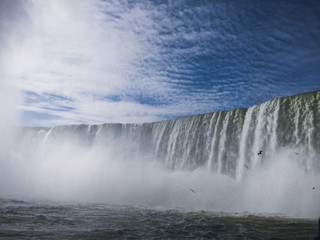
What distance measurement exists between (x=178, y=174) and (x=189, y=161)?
4.48ft

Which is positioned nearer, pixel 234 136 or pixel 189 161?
pixel 234 136

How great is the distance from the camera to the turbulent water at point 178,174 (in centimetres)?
812

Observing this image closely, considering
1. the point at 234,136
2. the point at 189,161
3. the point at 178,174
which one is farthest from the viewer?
the point at 178,174

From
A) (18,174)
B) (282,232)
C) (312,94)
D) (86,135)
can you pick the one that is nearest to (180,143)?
(312,94)

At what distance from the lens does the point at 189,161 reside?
64.7ft

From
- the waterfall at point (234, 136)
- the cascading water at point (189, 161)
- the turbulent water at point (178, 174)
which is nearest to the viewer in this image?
the turbulent water at point (178, 174)

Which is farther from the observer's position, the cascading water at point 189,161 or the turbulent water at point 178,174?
the cascading water at point 189,161

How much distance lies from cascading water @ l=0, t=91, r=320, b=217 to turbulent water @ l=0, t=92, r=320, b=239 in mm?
64

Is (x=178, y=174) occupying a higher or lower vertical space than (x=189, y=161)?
lower

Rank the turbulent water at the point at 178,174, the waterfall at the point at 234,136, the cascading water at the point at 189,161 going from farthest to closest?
the waterfall at the point at 234,136 → the cascading water at the point at 189,161 → the turbulent water at the point at 178,174

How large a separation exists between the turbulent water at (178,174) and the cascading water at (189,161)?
0.06 meters

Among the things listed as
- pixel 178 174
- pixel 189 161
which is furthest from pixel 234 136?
pixel 178 174

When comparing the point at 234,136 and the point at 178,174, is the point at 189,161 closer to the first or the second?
the point at 178,174

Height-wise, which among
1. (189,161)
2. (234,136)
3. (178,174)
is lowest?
(178,174)
